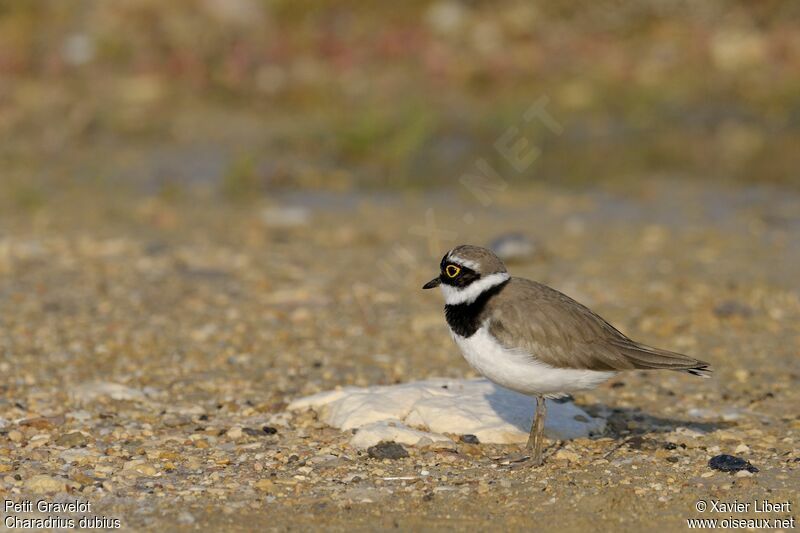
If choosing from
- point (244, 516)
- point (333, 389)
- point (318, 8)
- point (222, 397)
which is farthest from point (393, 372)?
point (318, 8)

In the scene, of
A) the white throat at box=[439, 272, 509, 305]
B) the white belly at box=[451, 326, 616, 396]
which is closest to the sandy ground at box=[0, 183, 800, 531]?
the white belly at box=[451, 326, 616, 396]

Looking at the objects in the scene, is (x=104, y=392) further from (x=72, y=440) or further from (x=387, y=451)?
(x=387, y=451)

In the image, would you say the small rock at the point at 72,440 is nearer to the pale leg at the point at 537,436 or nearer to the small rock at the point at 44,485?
the small rock at the point at 44,485

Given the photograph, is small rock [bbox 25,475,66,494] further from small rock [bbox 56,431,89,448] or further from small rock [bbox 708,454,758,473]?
small rock [bbox 708,454,758,473]

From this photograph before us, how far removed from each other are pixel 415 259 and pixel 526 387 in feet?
14.2

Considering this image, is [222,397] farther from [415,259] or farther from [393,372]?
[415,259]

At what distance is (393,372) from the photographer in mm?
→ 7332

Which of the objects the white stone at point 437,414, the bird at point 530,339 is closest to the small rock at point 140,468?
the white stone at point 437,414

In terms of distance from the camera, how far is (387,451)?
5742mm

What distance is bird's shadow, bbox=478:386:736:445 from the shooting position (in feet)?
20.4
